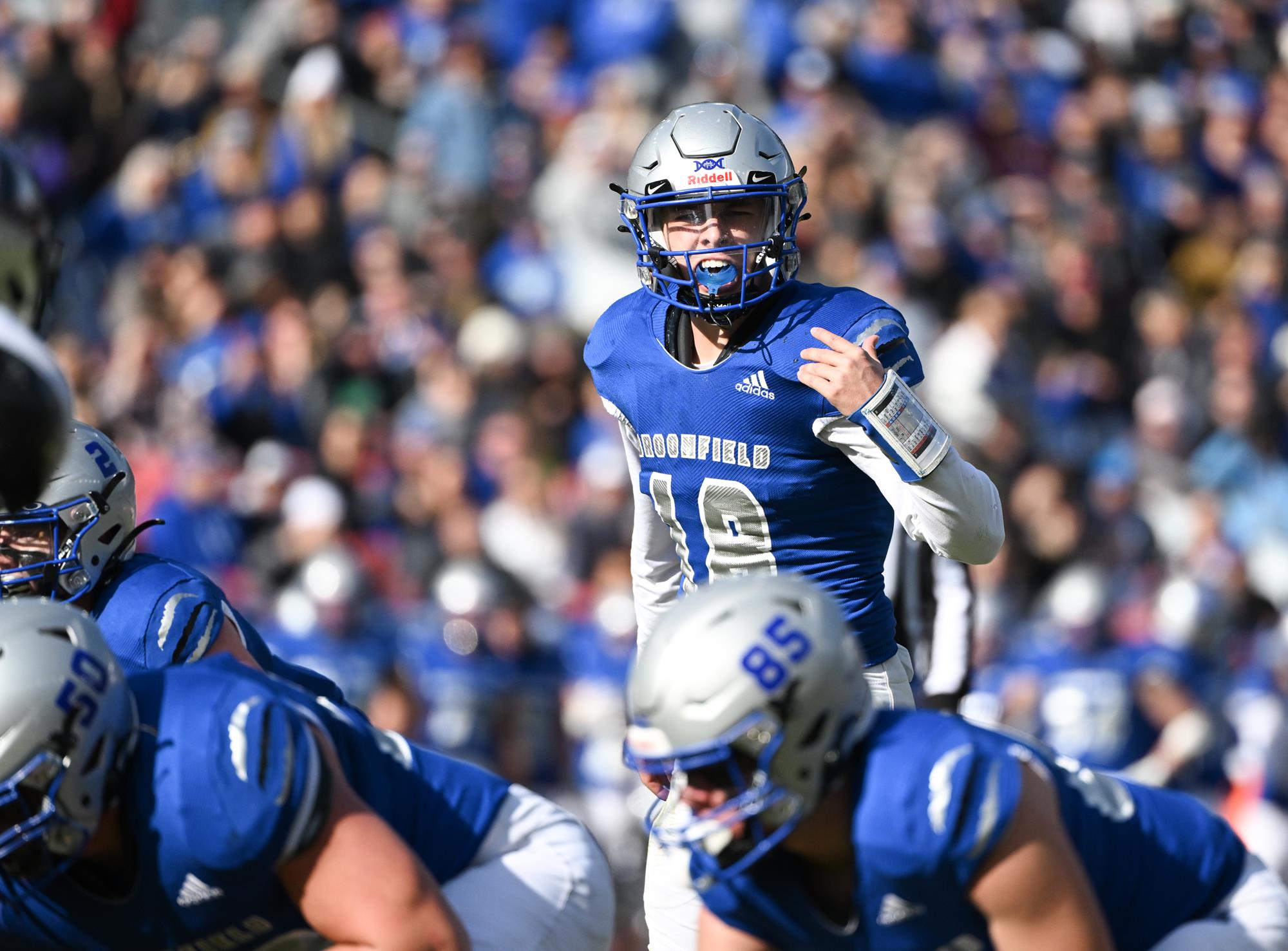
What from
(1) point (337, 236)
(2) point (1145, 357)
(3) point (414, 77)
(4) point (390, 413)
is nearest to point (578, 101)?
(3) point (414, 77)

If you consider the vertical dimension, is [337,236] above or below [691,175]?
below

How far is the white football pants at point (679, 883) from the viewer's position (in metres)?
3.97

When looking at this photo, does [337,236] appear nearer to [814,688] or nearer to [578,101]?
[578,101]

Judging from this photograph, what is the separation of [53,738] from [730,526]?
Answer: 4.91 ft

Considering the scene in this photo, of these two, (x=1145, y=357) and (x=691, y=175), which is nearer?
(x=691, y=175)

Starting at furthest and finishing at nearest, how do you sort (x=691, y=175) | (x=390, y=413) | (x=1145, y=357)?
(x=1145, y=357)
(x=390, y=413)
(x=691, y=175)

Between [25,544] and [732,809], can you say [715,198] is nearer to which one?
[732,809]

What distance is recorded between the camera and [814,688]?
294 cm

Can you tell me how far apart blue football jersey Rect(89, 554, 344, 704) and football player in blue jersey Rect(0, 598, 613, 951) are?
23.2 inches

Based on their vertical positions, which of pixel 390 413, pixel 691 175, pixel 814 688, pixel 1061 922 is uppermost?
pixel 691 175

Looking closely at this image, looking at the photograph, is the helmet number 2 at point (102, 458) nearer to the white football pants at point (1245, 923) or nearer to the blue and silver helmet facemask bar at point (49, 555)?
the blue and silver helmet facemask bar at point (49, 555)

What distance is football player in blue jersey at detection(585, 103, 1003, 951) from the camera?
3.74 metres

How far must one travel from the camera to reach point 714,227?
3.93m

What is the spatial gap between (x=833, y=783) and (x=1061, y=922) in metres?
0.41
